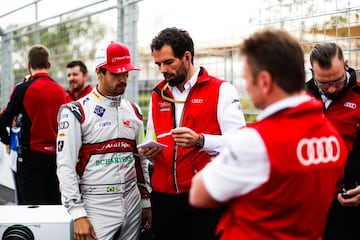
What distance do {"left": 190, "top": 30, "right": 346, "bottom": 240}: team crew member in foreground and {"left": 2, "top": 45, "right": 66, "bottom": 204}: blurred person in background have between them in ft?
10.6

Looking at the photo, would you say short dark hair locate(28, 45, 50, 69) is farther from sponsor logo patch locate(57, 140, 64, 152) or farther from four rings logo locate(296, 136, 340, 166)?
four rings logo locate(296, 136, 340, 166)

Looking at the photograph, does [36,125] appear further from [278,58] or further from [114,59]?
[278,58]

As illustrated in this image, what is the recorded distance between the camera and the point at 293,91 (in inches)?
67.6

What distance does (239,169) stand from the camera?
5.43ft

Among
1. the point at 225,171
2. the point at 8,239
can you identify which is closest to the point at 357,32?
the point at 225,171

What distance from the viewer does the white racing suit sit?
284 cm

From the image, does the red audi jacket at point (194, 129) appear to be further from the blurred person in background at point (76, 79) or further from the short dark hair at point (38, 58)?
the blurred person in background at point (76, 79)

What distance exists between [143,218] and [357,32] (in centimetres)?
216

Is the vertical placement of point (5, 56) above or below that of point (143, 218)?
above

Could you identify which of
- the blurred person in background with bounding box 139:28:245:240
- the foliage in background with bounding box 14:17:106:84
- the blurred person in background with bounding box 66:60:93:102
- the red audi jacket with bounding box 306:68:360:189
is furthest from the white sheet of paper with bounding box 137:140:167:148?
the foliage in background with bounding box 14:17:106:84

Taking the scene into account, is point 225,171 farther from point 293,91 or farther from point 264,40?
point 264,40

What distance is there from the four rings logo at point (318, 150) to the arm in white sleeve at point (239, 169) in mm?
138

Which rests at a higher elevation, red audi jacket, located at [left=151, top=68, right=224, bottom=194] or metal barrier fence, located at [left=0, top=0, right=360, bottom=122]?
metal barrier fence, located at [left=0, top=0, right=360, bottom=122]

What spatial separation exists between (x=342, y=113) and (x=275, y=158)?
1442 mm
